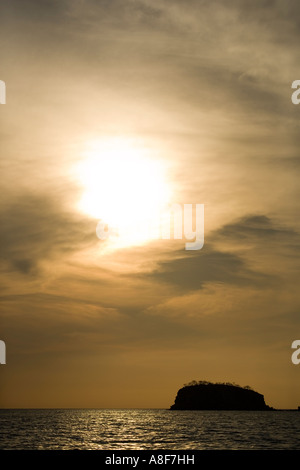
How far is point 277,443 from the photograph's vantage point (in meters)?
85.8
